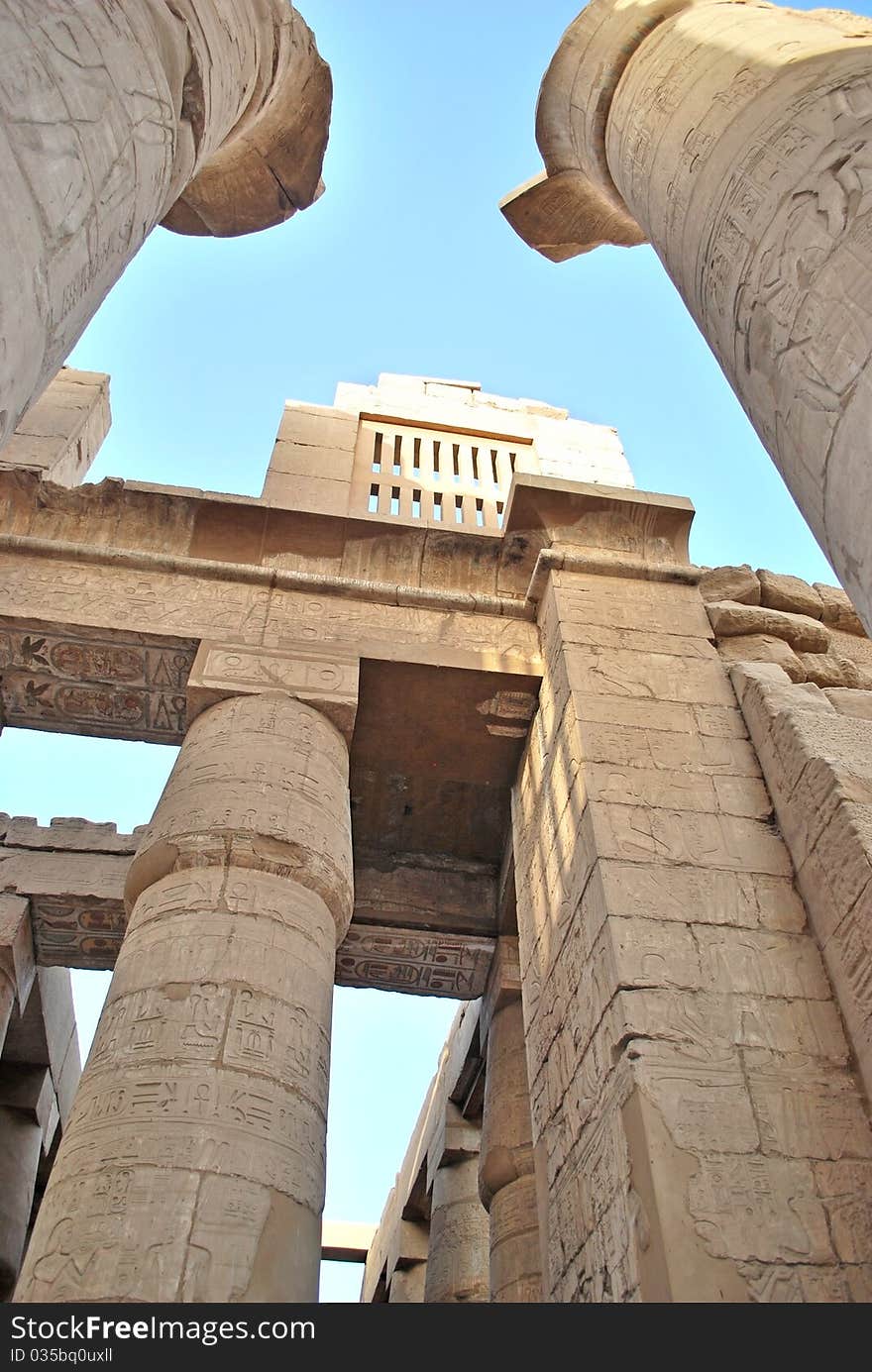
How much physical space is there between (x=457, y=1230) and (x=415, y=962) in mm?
2564

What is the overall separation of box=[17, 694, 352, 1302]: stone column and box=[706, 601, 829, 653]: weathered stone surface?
8.72ft

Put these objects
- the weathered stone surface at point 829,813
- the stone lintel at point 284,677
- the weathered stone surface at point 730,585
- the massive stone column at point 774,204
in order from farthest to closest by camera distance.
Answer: the weathered stone surface at point 730,585 → the stone lintel at point 284,677 → the weathered stone surface at point 829,813 → the massive stone column at point 774,204

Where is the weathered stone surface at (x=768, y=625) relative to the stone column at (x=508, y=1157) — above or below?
above

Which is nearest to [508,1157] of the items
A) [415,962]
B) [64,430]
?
[415,962]

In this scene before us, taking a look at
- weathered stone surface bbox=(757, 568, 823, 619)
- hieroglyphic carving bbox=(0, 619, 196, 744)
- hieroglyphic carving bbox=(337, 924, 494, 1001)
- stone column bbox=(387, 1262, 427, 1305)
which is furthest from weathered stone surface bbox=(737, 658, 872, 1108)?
stone column bbox=(387, 1262, 427, 1305)

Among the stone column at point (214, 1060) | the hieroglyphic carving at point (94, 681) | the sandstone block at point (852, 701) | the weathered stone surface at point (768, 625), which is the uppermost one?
the weathered stone surface at point (768, 625)

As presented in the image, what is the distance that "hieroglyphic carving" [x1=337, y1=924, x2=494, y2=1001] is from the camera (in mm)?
6930

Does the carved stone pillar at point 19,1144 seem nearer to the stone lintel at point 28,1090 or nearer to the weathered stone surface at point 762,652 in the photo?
the stone lintel at point 28,1090

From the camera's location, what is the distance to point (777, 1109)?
11.0 feet

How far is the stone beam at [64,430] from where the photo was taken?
7.26 meters

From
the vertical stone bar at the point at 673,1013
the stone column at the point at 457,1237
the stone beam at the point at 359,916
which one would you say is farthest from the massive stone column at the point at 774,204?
the stone column at the point at 457,1237

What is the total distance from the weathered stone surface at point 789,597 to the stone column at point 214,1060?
10.9ft
